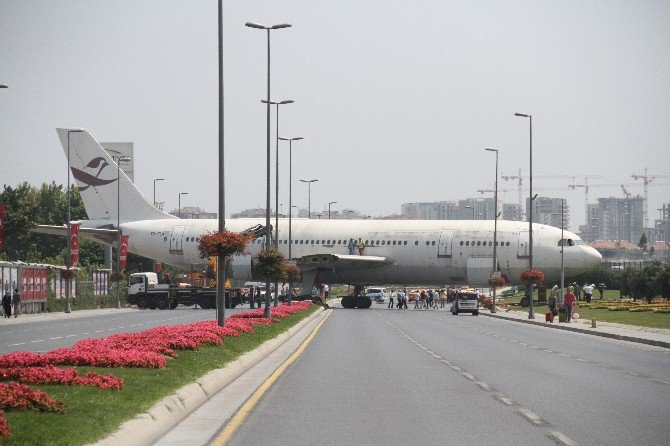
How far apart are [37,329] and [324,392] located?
30.5 meters

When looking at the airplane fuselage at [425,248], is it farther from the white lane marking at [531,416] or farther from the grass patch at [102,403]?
the white lane marking at [531,416]

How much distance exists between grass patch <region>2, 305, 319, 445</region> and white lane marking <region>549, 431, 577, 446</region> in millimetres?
5002

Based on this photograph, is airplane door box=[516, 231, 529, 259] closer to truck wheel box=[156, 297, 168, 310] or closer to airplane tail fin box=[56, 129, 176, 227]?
truck wheel box=[156, 297, 168, 310]

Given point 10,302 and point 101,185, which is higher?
point 101,185

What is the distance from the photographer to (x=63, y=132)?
91250 mm

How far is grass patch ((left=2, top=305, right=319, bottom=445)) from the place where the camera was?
10.9m

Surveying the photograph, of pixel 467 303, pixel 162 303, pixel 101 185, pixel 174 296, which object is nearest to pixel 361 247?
pixel 467 303

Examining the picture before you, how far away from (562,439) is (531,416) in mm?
2418

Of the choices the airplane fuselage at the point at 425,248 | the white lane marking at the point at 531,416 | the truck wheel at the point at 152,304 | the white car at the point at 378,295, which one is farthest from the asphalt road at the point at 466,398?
the white car at the point at 378,295

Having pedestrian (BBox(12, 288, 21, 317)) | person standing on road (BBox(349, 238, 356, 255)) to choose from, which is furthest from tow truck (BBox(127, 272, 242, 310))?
pedestrian (BBox(12, 288, 21, 317))

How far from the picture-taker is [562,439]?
13.5 m

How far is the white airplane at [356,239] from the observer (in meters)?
80.7

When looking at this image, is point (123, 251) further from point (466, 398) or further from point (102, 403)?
point (102, 403)

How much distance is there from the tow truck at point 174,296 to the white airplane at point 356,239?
2108 mm
